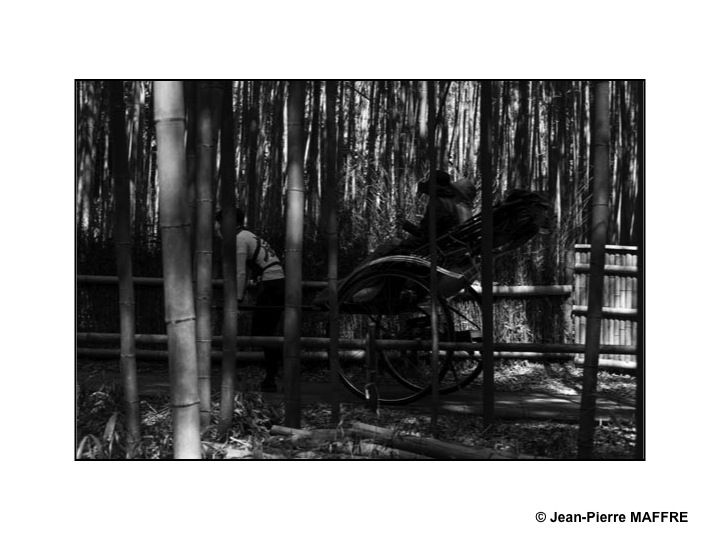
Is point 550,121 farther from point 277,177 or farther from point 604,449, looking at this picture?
point 604,449

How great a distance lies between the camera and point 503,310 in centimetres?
643

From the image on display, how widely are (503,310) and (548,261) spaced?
531 millimetres

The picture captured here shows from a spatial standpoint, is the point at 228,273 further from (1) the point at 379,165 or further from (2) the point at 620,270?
(1) the point at 379,165

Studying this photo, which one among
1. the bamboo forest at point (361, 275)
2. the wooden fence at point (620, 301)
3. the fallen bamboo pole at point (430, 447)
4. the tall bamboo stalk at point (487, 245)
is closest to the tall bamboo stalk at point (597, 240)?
the bamboo forest at point (361, 275)

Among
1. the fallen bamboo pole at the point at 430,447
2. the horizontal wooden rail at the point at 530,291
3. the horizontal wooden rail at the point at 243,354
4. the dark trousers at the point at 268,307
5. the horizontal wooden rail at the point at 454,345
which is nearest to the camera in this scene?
the fallen bamboo pole at the point at 430,447

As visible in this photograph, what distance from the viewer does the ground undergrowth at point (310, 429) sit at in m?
3.38

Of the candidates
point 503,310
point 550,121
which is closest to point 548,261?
point 503,310

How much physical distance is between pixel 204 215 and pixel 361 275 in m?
1.63

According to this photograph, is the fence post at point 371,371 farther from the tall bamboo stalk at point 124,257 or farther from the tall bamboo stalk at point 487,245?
the tall bamboo stalk at point 124,257

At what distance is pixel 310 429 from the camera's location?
3.74 m

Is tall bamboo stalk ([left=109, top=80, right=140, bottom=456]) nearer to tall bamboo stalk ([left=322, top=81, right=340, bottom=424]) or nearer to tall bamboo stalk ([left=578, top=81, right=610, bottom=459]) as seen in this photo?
tall bamboo stalk ([left=322, top=81, right=340, bottom=424])

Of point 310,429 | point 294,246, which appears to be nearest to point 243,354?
point 310,429

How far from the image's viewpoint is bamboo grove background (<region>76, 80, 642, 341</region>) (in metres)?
6.44

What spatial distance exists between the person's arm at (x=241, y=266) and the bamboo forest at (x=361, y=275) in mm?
17
